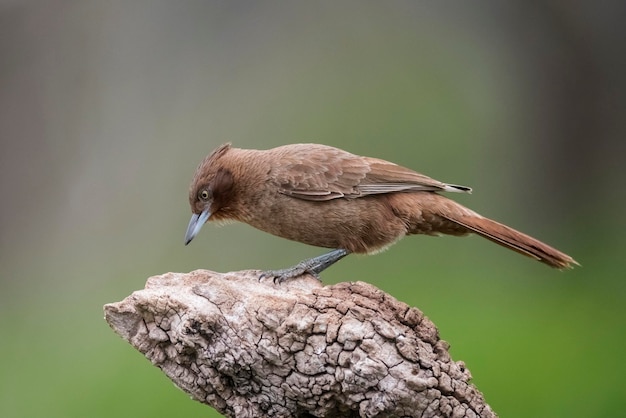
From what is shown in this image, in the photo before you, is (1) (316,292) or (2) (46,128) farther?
(2) (46,128)

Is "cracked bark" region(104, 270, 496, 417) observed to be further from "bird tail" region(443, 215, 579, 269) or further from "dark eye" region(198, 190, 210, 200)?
"bird tail" region(443, 215, 579, 269)

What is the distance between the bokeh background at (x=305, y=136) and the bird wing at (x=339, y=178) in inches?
123

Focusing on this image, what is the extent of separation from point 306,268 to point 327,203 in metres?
0.64

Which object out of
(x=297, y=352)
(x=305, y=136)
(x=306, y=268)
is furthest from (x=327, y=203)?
(x=305, y=136)

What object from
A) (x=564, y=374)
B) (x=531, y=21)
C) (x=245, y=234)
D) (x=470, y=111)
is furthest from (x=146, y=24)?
(x=564, y=374)

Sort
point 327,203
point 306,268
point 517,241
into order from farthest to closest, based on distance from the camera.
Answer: point 327,203 → point 517,241 → point 306,268

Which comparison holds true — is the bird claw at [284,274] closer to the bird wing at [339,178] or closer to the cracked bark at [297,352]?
the cracked bark at [297,352]

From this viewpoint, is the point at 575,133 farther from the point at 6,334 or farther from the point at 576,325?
the point at 6,334

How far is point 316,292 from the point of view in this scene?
435cm

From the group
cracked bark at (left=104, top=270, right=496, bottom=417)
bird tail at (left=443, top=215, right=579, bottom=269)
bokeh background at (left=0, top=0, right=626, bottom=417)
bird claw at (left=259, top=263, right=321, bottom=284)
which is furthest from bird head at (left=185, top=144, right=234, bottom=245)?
bokeh background at (left=0, top=0, right=626, bottom=417)

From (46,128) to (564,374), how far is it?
581 cm

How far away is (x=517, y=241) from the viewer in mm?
5418

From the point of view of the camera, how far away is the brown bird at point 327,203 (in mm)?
5527

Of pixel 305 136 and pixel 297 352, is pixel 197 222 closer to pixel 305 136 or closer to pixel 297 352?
pixel 297 352
